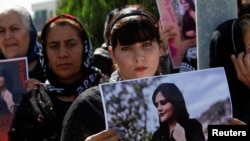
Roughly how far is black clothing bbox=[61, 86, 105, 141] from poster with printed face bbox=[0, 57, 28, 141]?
34.8 inches

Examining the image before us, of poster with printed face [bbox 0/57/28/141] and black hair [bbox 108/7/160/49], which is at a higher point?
black hair [bbox 108/7/160/49]

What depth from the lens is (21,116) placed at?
3188 millimetres

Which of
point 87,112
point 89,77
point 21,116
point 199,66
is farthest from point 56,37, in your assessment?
point 87,112

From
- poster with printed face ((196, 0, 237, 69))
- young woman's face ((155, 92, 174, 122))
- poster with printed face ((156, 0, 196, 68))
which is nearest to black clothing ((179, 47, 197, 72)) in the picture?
poster with printed face ((156, 0, 196, 68))

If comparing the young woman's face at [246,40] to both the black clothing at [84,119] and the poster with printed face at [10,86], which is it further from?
the poster with printed face at [10,86]

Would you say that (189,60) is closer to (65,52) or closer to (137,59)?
(65,52)

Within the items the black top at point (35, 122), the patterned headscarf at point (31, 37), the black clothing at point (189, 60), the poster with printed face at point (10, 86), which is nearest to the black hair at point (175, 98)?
the black top at point (35, 122)

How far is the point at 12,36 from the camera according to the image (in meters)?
3.80

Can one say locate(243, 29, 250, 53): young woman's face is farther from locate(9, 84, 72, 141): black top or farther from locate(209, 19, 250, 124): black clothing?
locate(9, 84, 72, 141): black top

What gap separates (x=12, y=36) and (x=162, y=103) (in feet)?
5.39

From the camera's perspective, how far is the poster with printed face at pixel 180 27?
356cm

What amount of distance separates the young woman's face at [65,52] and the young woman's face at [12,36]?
1.33 ft

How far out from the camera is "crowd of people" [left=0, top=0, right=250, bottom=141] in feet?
8.20

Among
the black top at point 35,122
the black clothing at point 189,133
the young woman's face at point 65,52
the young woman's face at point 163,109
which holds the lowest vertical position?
the black top at point 35,122
